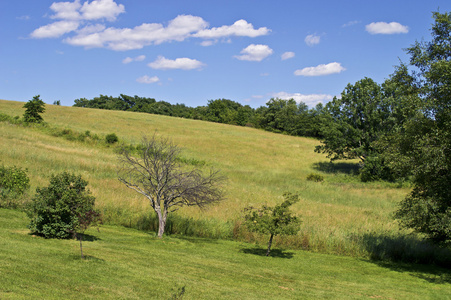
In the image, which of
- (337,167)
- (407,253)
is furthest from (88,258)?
(337,167)

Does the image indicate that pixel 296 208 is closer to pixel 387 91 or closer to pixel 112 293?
pixel 112 293

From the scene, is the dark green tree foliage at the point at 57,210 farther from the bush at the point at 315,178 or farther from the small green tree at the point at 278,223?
the bush at the point at 315,178

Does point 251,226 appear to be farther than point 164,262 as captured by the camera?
Yes

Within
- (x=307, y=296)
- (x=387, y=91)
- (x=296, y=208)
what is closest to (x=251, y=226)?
(x=307, y=296)

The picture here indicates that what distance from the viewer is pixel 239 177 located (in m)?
49.1

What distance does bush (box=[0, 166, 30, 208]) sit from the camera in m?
20.3

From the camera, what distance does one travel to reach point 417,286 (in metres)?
13.8

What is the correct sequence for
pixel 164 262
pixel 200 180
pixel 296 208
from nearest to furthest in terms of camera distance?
pixel 164 262
pixel 200 180
pixel 296 208

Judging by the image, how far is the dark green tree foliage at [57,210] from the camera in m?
14.0

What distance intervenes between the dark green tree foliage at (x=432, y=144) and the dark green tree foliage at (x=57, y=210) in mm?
13677

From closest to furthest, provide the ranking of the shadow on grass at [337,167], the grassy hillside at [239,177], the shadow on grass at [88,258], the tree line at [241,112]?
1. the shadow on grass at [88,258]
2. the grassy hillside at [239,177]
3. the shadow on grass at [337,167]
4. the tree line at [241,112]

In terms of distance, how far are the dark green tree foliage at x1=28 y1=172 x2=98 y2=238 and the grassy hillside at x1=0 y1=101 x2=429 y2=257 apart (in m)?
7.73

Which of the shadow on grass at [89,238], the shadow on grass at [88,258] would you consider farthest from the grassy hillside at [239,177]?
the shadow on grass at [88,258]

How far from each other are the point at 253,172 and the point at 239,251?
122 feet
